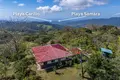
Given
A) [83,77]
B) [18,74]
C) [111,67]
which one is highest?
[111,67]

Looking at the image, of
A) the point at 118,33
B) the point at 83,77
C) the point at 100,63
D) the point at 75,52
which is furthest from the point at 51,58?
the point at 118,33

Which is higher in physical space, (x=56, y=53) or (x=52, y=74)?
A: (x=56, y=53)

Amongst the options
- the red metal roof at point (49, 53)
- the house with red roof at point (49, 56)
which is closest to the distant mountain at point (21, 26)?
the red metal roof at point (49, 53)

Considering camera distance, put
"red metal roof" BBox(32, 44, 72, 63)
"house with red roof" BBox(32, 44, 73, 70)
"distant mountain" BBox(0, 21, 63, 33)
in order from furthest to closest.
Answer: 1. "distant mountain" BBox(0, 21, 63, 33)
2. "red metal roof" BBox(32, 44, 72, 63)
3. "house with red roof" BBox(32, 44, 73, 70)

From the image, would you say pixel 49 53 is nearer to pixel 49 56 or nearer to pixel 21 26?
pixel 49 56

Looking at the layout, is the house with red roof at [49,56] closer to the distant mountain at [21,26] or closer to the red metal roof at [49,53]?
the red metal roof at [49,53]

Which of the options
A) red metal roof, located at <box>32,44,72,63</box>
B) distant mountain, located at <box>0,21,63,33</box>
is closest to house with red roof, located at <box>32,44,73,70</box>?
red metal roof, located at <box>32,44,72,63</box>

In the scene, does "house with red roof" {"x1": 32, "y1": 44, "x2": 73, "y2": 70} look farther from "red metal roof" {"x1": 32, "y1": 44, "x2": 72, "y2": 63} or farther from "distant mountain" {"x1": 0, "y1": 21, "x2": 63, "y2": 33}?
"distant mountain" {"x1": 0, "y1": 21, "x2": 63, "y2": 33}

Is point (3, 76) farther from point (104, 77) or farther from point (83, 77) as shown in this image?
point (104, 77)

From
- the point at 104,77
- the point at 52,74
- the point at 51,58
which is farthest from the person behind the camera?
the point at 51,58
